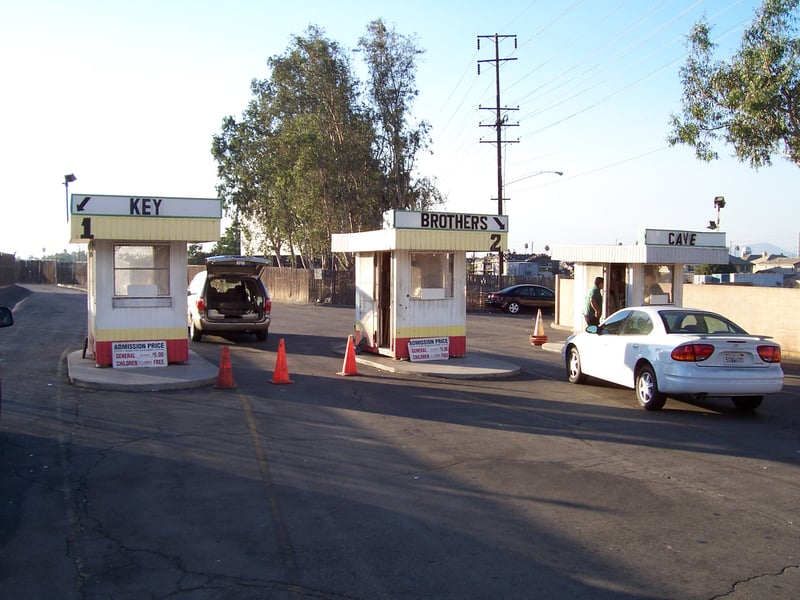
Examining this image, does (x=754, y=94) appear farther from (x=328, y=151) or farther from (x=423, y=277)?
(x=328, y=151)

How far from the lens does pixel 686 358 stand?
10.6 m

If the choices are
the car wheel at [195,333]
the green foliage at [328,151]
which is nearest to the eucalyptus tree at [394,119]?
the green foliage at [328,151]

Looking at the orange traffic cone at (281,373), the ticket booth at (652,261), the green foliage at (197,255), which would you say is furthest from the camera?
the green foliage at (197,255)

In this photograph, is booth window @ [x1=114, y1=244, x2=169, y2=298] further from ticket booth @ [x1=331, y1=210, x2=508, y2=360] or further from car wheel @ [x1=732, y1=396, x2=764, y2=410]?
car wheel @ [x1=732, y1=396, x2=764, y2=410]

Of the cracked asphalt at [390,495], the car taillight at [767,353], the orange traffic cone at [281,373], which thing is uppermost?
the car taillight at [767,353]

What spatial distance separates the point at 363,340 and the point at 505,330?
31.1ft

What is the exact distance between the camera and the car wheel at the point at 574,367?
13820mm

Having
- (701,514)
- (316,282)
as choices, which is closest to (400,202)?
(316,282)

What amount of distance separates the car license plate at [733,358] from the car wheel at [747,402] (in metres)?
0.94

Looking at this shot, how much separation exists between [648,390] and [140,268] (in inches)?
371

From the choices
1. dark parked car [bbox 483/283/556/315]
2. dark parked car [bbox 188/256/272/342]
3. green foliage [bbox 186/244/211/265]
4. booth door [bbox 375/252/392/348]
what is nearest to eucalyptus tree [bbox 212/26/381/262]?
dark parked car [bbox 483/283/556/315]

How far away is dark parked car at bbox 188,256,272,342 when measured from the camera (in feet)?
61.7

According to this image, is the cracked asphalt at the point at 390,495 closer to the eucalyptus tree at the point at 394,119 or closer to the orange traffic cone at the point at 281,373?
the orange traffic cone at the point at 281,373

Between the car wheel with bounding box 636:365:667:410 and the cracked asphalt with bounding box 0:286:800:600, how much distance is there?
0.40m
